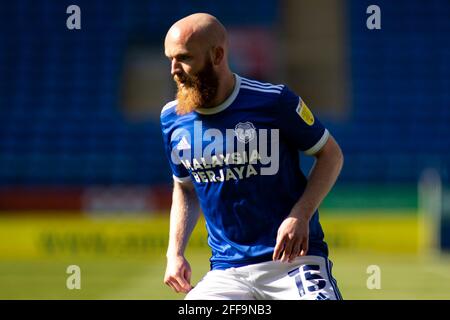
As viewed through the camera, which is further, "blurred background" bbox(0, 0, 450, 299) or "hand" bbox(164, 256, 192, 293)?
"blurred background" bbox(0, 0, 450, 299)

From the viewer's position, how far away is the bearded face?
4.59m

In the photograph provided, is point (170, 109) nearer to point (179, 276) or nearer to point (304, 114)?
point (304, 114)

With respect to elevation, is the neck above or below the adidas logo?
above

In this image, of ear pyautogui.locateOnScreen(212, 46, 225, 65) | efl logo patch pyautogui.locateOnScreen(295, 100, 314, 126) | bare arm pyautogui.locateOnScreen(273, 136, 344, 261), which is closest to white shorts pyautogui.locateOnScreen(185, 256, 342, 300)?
bare arm pyautogui.locateOnScreen(273, 136, 344, 261)

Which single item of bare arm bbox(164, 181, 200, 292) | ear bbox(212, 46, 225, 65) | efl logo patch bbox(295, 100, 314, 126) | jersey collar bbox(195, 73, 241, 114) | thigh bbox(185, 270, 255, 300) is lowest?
thigh bbox(185, 270, 255, 300)

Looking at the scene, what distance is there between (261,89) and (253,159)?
0.36 m

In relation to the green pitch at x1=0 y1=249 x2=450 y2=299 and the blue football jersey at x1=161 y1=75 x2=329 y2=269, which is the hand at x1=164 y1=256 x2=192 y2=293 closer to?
the blue football jersey at x1=161 y1=75 x2=329 y2=269

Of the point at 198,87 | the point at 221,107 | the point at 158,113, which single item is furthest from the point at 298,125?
the point at 158,113

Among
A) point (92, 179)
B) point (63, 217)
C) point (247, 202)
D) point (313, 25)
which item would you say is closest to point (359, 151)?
point (313, 25)

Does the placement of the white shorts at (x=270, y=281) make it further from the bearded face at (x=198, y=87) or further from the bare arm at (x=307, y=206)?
the bearded face at (x=198, y=87)

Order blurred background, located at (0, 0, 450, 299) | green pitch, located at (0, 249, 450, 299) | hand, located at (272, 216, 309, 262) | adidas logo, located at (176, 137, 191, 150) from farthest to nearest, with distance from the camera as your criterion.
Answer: blurred background, located at (0, 0, 450, 299)
green pitch, located at (0, 249, 450, 299)
adidas logo, located at (176, 137, 191, 150)
hand, located at (272, 216, 309, 262)

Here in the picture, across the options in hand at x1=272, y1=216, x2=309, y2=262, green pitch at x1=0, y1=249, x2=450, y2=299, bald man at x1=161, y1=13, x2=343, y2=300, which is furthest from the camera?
green pitch at x1=0, y1=249, x2=450, y2=299

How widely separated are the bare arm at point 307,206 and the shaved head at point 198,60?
0.60 meters

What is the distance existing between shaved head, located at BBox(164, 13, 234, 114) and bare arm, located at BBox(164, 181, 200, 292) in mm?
587
